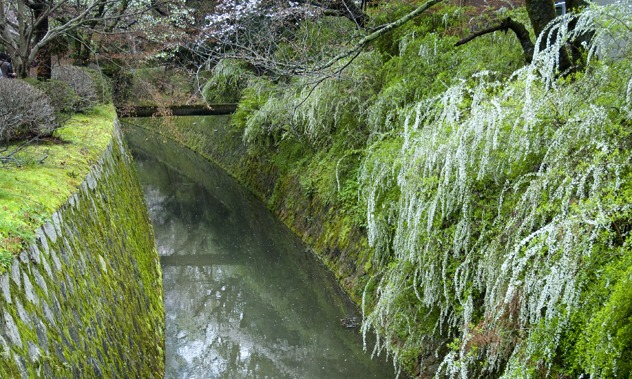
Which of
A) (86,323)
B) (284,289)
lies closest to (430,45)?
(284,289)

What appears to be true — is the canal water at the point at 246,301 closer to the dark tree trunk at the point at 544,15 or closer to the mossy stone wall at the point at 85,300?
the mossy stone wall at the point at 85,300

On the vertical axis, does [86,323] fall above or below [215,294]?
above

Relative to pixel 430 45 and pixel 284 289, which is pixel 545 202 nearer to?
pixel 430 45

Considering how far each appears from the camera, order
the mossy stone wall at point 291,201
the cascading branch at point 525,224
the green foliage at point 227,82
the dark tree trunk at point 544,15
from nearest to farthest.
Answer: the cascading branch at point 525,224 → the dark tree trunk at point 544,15 → the mossy stone wall at point 291,201 → the green foliage at point 227,82

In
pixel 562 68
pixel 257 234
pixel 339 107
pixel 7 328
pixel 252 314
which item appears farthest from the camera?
pixel 257 234

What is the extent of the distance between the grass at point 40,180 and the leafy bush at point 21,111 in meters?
0.30

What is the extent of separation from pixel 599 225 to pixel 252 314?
267 inches

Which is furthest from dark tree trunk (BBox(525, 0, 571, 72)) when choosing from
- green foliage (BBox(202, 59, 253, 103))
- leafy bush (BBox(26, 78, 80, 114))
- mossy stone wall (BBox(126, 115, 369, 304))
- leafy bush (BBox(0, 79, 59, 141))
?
green foliage (BBox(202, 59, 253, 103))

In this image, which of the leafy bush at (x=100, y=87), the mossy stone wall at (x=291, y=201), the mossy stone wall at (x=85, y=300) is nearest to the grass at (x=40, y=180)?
A: the mossy stone wall at (x=85, y=300)

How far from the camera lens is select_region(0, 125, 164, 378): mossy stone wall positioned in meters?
3.79

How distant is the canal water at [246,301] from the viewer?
25.5 feet

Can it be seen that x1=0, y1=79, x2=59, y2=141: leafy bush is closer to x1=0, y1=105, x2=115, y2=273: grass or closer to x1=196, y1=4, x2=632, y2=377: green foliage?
x1=0, y1=105, x2=115, y2=273: grass

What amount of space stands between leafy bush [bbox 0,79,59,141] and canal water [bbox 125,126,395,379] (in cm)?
359

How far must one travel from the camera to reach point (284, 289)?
10.5 metres
